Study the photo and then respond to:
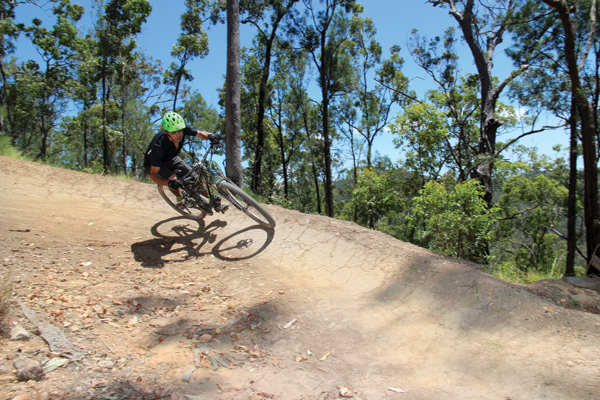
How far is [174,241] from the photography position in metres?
6.04

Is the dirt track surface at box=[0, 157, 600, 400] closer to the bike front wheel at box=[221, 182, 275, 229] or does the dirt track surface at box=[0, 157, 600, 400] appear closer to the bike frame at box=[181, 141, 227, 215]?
the bike front wheel at box=[221, 182, 275, 229]

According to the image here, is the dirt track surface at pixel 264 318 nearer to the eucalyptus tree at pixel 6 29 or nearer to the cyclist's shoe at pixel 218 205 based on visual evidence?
the cyclist's shoe at pixel 218 205

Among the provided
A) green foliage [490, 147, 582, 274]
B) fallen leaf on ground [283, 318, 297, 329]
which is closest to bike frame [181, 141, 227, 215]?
fallen leaf on ground [283, 318, 297, 329]

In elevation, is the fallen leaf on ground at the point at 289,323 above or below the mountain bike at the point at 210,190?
below

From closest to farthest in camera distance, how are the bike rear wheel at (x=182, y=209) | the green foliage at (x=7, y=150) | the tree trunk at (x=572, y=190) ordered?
1. the bike rear wheel at (x=182, y=209)
2. the green foliage at (x=7, y=150)
3. the tree trunk at (x=572, y=190)

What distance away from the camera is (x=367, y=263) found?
5.69m

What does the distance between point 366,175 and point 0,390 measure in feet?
60.9

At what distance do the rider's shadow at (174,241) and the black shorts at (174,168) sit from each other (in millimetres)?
1162

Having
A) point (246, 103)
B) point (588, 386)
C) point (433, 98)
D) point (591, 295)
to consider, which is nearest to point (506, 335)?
point (588, 386)

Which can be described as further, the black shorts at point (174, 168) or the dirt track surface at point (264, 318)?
the black shorts at point (174, 168)

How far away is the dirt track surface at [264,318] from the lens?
111 inches

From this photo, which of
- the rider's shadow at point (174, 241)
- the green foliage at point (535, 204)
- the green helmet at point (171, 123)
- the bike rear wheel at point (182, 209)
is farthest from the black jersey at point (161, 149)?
the green foliage at point (535, 204)

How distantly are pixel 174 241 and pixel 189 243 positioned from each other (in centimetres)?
29

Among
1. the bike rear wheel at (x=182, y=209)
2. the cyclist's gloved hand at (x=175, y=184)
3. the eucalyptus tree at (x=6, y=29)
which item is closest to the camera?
the cyclist's gloved hand at (x=175, y=184)
